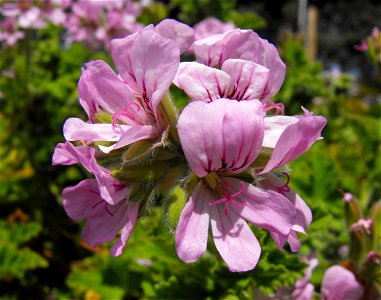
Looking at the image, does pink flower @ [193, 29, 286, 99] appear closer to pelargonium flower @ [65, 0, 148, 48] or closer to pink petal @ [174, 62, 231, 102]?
pink petal @ [174, 62, 231, 102]

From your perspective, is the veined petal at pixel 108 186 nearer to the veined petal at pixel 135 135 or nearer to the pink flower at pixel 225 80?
the veined petal at pixel 135 135

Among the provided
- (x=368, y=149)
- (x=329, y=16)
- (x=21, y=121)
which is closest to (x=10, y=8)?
(x=21, y=121)

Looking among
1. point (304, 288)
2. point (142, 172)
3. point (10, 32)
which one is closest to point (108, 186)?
point (142, 172)

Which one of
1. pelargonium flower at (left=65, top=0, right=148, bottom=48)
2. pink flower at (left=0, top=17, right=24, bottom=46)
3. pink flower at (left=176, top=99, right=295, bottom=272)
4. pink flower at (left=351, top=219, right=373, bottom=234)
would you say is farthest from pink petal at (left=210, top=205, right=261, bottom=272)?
pink flower at (left=0, top=17, right=24, bottom=46)

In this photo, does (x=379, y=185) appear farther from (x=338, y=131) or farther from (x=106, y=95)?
(x=106, y=95)

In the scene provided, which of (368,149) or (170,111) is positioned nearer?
(170,111)

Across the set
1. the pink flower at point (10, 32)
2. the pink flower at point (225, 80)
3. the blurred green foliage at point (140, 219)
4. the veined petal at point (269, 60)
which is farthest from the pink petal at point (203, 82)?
the pink flower at point (10, 32)

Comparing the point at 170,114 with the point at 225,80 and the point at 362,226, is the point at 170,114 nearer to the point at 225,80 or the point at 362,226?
the point at 225,80
